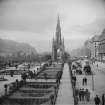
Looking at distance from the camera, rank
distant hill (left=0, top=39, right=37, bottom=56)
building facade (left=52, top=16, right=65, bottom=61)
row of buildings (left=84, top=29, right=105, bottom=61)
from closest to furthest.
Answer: distant hill (left=0, top=39, right=37, bottom=56), row of buildings (left=84, top=29, right=105, bottom=61), building facade (left=52, top=16, right=65, bottom=61)

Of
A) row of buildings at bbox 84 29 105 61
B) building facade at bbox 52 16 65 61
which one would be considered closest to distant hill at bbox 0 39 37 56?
building facade at bbox 52 16 65 61

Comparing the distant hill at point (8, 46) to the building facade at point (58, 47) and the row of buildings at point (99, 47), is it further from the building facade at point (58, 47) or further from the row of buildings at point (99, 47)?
the row of buildings at point (99, 47)

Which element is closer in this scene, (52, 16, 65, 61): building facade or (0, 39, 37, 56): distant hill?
(0, 39, 37, 56): distant hill

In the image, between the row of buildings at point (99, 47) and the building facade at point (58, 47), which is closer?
the row of buildings at point (99, 47)

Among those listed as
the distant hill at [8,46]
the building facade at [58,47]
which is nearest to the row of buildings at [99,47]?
the building facade at [58,47]

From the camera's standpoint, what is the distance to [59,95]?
8.90 metres

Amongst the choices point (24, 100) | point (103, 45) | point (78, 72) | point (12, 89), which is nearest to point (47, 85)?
point (12, 89)

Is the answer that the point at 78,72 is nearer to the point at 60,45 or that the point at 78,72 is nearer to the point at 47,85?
the point at 47,85

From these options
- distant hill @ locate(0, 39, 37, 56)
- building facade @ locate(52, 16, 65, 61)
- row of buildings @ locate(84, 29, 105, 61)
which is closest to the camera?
distant hill @ locate(0, 39, 37, 56)

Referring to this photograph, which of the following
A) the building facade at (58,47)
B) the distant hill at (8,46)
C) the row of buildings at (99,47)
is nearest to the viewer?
the distant hill at (8,46)

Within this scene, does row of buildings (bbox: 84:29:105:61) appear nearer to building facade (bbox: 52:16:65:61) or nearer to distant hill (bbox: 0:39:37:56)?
building facade (bbox: 52:16:65:61)

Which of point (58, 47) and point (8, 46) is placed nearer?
point (8, 46)

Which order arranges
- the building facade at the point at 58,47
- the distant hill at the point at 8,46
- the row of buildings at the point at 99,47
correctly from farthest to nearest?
the building facade at the point at 58,47 → the row of buildings at the point at 99,47 → the distant hill at the point at 8,46

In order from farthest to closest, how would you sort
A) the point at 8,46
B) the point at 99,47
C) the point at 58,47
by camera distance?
the point at 58,47
the point at 8,46
the point at 99,47
